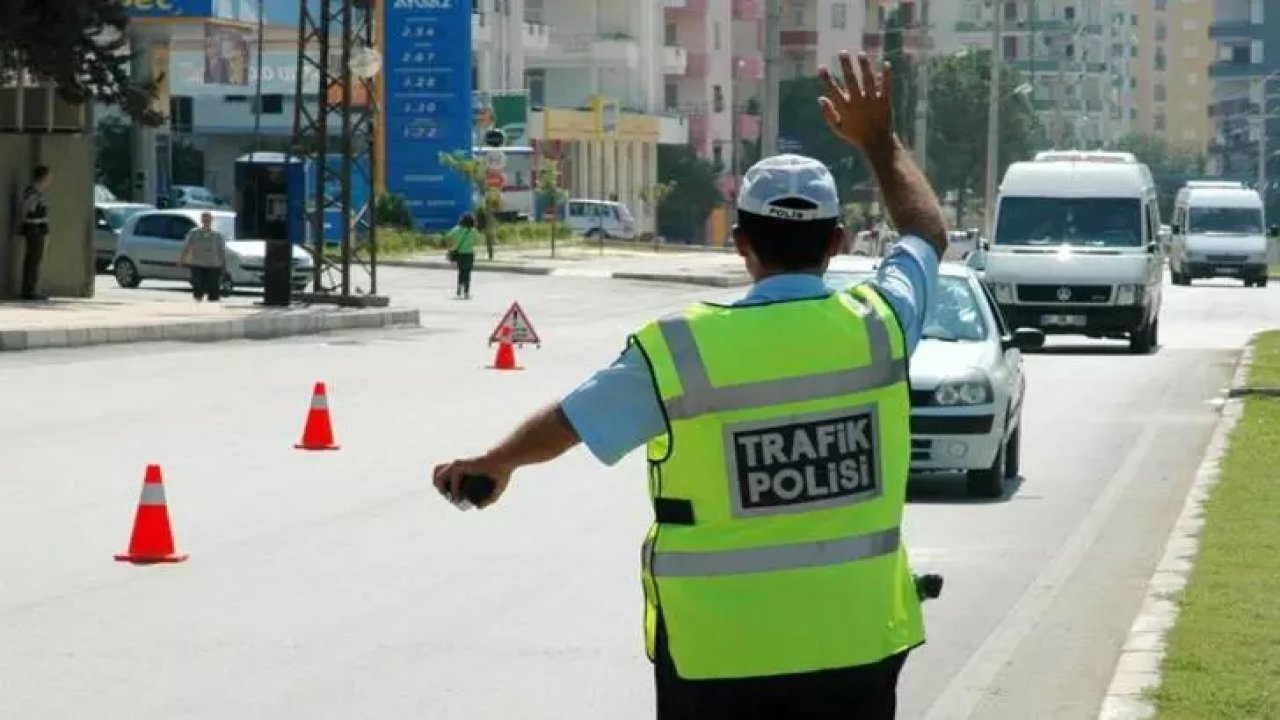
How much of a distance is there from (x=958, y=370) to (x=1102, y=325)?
62.7 feet

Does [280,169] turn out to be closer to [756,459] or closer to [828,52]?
[756,459]

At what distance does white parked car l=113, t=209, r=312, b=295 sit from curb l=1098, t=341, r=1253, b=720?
33.8 m

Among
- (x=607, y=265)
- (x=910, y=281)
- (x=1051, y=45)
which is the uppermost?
(x=1051, y=45)

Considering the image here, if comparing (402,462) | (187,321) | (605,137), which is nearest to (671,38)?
(605,137)

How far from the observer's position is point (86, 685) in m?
10.2

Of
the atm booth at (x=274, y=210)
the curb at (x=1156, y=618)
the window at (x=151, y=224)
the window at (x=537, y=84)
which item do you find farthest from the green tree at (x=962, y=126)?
the curb at (x=1156, y=618)

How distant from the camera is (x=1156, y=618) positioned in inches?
456

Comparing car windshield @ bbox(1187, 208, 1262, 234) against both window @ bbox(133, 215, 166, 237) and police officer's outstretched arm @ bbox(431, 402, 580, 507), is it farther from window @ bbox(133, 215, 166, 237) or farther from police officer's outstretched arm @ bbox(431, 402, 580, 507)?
police officer's outstretched arm @ bbox(431, 402, 580, 507)

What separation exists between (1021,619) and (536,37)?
93.4 metres

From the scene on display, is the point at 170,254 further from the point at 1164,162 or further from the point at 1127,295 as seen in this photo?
the point at 1164,162

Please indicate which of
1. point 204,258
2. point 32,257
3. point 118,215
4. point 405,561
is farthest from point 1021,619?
point 118,215

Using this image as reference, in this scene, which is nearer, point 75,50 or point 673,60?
point 75,50

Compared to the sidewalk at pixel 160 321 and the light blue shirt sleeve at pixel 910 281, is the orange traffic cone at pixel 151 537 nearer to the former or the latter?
the light blue shirt sleeve at pixel 910 281

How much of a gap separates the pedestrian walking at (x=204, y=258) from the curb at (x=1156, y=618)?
29.2 meters
